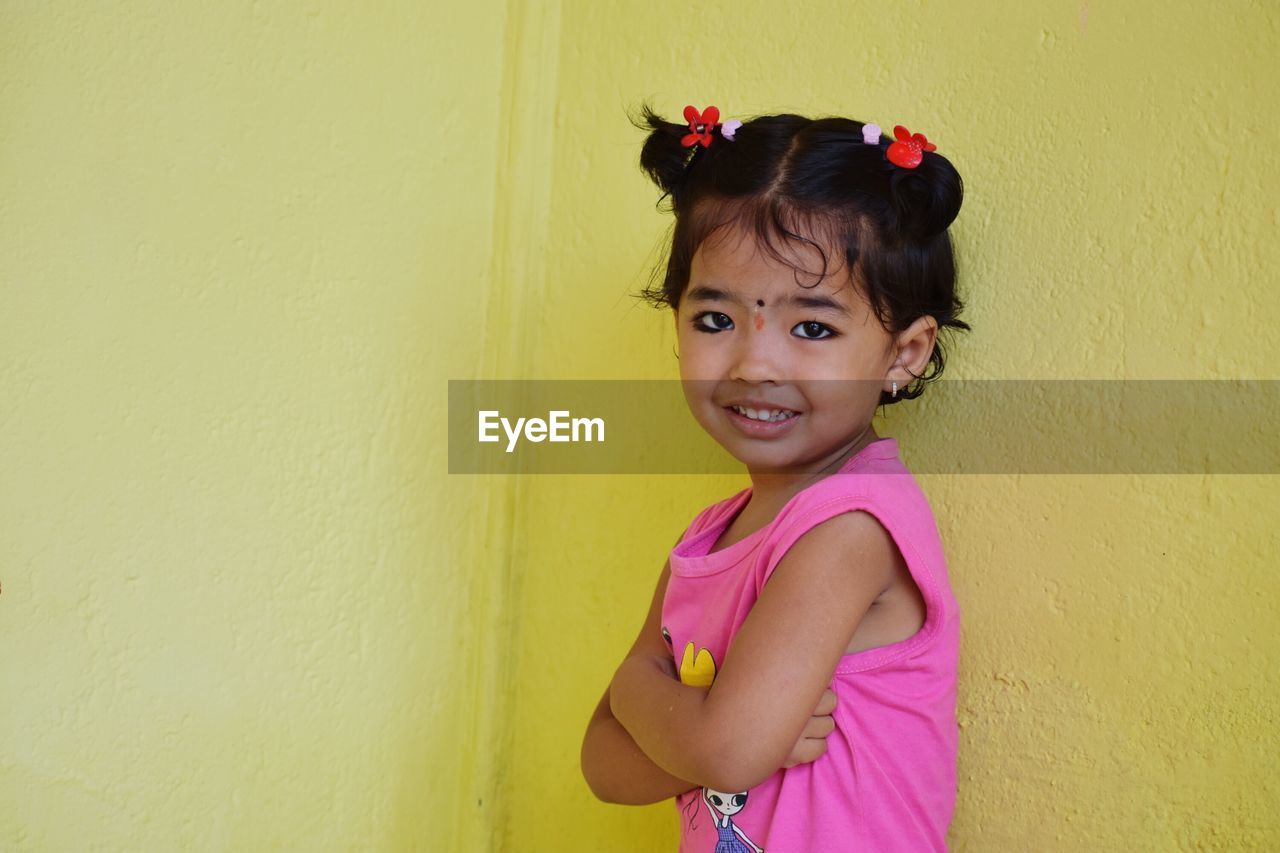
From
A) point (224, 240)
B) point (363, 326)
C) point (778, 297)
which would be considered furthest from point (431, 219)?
point (778, 297)

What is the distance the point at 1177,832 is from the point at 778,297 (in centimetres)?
58

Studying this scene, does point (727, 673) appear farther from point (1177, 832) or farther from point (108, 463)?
point (108, 463)

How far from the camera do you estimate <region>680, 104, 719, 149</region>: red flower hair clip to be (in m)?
1.09

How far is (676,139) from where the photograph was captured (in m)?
1.11

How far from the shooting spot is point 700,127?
1105 millimetres

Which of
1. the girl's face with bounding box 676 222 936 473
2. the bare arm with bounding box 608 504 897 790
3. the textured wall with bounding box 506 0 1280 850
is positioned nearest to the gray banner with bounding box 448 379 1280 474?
the textured wall with bounding box 506 0 1280 850

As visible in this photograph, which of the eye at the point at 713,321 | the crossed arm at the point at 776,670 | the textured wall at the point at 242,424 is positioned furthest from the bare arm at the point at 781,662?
the textured wall at the point at 242,424

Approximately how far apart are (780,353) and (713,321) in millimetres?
88

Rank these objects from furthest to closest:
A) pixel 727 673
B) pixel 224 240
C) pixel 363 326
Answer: pixel 363 326 < pixel 224 240 < pixel 727 673

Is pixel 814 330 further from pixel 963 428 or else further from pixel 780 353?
pixel 963 428

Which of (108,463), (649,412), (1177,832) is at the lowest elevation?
(1177,832)

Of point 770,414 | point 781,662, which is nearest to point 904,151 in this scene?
point 770,414

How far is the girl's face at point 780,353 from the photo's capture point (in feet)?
Answer: 3.20

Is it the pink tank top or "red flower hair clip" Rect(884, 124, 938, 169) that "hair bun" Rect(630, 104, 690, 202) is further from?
the pink tank top
